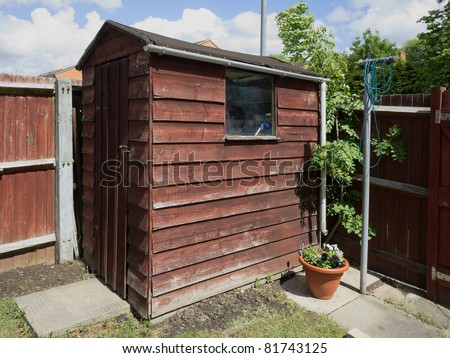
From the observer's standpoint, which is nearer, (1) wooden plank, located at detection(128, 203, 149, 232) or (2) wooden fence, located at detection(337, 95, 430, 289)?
(1) wooden plank, located at detection(128, 203, 149, 232)

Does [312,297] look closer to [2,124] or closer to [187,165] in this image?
[187,165]

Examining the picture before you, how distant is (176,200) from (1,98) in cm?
258

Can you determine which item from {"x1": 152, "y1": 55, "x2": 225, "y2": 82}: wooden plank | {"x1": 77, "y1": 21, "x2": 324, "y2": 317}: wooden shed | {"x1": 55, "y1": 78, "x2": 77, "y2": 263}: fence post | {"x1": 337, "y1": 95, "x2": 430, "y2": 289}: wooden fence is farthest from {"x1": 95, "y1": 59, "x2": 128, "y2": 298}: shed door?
{"x1": 337, "y1": 95, "x2": 430, "y2": 289}: wooden fence

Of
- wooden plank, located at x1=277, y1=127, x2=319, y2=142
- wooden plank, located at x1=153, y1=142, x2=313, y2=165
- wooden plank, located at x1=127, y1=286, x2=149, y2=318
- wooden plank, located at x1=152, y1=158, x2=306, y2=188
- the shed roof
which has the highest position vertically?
the shed roof

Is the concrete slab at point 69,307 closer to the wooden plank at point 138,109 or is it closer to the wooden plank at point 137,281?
the wooden plank at point 137,281

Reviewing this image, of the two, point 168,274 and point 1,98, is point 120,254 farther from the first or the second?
point 1,98

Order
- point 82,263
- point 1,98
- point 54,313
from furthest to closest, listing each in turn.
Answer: point 82,263 < point 1,98 < point 54,313

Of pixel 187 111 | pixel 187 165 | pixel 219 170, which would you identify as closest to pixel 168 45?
pixel 187 111

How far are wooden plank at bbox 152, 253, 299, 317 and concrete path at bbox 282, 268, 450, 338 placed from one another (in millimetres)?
272

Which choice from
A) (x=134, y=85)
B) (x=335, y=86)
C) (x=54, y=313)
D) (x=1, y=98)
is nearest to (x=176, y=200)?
Answer: (x=134, y=85)

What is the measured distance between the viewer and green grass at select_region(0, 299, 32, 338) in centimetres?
320

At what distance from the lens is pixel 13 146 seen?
168 inches

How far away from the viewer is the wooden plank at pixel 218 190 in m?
3.38

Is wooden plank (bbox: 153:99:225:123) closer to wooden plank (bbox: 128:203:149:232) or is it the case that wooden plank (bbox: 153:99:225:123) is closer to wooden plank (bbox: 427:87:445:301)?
wooden plank (bbox: 128:203:149:232)
